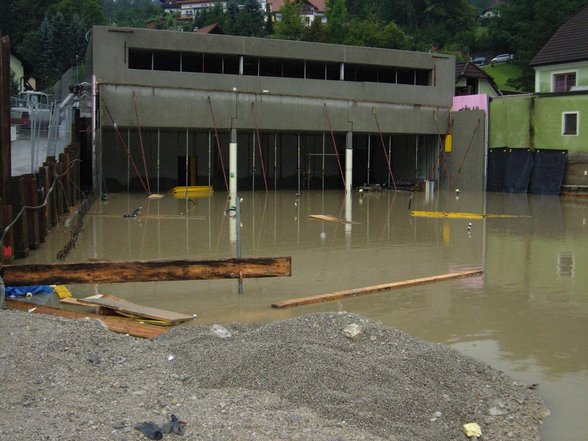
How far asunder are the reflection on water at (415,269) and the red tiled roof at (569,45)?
49.2 ft

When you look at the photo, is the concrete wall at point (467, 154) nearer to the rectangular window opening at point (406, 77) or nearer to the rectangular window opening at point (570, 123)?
the rectangular window opening at point (406, 77)

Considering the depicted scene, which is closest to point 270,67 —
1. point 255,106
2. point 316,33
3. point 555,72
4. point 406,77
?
point 255,106

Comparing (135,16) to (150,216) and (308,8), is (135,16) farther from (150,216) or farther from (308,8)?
(150,216)

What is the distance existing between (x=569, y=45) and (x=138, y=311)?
37.9 metres

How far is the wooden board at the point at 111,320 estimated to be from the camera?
8750mm

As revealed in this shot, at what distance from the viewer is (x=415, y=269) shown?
14.5 meters

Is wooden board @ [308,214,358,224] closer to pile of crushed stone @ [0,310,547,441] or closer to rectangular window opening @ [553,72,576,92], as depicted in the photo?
pile of crushed stone @ [0,310,547,441]

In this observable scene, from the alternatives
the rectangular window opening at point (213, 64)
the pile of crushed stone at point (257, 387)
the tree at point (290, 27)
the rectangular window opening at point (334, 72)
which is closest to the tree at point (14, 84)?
the rectangular window opening at point (213, 64)

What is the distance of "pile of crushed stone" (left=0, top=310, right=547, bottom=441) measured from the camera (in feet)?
18.3

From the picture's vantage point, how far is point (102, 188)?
3547 centimetres

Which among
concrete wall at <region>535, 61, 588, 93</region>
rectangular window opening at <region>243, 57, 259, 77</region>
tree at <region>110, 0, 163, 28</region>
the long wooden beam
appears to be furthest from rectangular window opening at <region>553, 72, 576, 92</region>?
tree at <region>110, 0, 163, 28</region>

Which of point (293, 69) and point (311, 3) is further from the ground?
point (311, 3)

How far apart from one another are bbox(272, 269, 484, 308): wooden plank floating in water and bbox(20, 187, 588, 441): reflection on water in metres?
0.16

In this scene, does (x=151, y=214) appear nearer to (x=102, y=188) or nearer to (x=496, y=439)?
(x=102, y=188)
